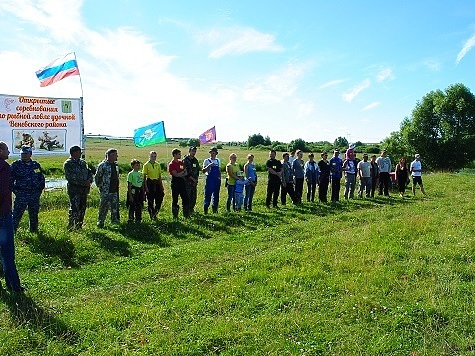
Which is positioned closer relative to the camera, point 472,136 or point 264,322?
point 264,322

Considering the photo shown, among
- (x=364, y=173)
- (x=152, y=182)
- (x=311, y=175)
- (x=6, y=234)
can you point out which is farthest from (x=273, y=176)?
(x=6, y=234)

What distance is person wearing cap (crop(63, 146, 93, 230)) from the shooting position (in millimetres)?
9359

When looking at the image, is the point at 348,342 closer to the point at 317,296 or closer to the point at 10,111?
the point at 317,296

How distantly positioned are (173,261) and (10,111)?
1131 centimetres

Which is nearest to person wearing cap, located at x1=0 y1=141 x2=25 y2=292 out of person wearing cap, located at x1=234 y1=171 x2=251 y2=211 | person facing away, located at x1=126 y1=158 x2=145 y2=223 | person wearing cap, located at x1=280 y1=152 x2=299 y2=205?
person facing away, located at x1=126 y1=158 x2=145 y2=223

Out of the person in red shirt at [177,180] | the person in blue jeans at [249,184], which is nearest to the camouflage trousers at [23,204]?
the person in red shirt at [177,180]

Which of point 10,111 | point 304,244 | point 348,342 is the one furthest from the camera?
point 10,111

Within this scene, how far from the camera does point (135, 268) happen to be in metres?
7.02

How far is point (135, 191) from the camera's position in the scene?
10648 mm

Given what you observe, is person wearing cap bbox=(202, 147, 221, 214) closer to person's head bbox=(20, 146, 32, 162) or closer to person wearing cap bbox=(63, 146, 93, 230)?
person wearing cap bbox=(63, 146, 93, 230)

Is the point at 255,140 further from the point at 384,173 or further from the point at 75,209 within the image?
the point at 75,209

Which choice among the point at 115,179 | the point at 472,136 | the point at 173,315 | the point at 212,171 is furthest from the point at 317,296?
A: the point at 472,136

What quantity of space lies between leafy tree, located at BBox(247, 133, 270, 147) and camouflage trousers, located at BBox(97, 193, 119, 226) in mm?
93197

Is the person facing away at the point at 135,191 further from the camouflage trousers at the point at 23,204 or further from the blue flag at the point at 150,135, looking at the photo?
the blue flag at the point at 150,135
